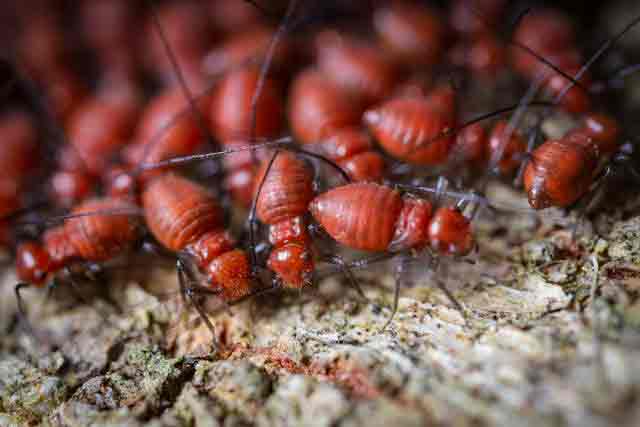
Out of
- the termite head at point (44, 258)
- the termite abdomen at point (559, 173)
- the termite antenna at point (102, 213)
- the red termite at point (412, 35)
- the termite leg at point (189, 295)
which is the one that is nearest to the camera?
the termite abdomen at point (559, 173)

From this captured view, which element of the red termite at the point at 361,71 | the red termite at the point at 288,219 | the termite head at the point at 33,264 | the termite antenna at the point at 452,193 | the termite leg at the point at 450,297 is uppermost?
the red termite at the point at 361,71

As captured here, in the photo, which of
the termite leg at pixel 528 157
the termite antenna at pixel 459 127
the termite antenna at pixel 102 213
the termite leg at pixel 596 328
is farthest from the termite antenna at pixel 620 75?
the termite antenna at pixel 102 213

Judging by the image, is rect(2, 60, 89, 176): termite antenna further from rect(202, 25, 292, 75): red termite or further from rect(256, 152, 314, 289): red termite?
rect(256, 152, 314, 289): red termite

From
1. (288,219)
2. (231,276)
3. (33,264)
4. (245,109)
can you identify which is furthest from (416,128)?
(33,264)

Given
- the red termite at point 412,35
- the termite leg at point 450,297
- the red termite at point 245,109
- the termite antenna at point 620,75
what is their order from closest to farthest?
the termite leg at point 450,297
the termite antenna at point 620,75
the red termite at point 245,109
the red termite at point 412,35

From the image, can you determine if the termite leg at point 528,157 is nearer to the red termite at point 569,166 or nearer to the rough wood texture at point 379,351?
the red termite at point 569,166

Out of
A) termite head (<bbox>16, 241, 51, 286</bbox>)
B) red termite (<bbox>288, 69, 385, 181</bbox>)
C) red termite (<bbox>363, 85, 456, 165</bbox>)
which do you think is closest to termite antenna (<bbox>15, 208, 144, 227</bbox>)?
termite head (<bbox>16, 241, 51, 286</bbox>)

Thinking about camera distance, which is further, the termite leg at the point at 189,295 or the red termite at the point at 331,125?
the red termite at the point at 331,125

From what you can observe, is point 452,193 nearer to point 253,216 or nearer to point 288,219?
point 288,219
